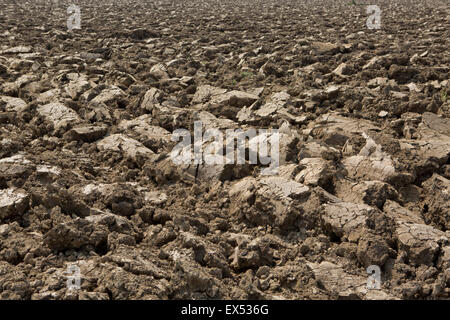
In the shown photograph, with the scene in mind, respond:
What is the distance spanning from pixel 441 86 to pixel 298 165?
3.21 m

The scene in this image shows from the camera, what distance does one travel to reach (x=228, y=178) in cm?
484

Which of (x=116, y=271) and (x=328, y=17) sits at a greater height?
(x=328, y=17)

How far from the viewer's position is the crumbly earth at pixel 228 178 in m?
3.44

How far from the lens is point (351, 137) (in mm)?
5375

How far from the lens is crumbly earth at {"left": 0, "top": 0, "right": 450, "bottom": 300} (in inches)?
135

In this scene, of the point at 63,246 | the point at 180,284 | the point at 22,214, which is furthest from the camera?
the point at 22,214

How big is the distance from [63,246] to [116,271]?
56cm

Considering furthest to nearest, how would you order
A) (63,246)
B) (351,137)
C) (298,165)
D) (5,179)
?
Answer: (351,137)
(298,165)
(5,179)
(63,246)

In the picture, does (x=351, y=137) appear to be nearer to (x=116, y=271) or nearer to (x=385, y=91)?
(x=385, y=91)

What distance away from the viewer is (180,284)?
3.27 m

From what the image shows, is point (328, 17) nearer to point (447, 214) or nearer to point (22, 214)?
point (447, 214)
